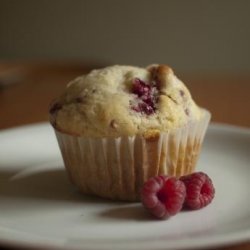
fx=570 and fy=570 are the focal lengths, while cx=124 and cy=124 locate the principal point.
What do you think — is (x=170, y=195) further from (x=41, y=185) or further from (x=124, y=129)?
(x=41, y=185)

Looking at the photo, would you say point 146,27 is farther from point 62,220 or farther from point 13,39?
point 62,220

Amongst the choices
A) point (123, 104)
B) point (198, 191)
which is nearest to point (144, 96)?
point (123, 104)

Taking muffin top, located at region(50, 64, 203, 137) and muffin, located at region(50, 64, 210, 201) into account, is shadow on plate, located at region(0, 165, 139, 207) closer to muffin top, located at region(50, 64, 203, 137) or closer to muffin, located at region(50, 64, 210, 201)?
muffin, located at region(50, 64, 210, 201)

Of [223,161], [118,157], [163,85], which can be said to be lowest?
[223,161]

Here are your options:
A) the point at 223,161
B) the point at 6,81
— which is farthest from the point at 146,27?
the point at 223,161

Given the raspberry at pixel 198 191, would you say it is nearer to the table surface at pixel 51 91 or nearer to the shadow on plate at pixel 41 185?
the shadow on plate at pixel 41 185

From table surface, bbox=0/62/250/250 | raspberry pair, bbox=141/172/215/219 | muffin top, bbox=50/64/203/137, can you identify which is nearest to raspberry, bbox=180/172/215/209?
raspberry pair, bbox=141/172/215/219
